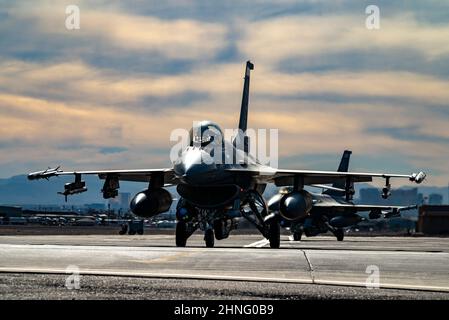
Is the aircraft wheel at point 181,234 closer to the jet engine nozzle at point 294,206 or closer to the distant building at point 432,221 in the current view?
the jet engine nozzle at point 294,206

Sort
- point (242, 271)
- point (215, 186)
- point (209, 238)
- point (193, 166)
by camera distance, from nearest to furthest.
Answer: point (242, 271) → point (193, 166) → point (209, 238) → point (215, 186)

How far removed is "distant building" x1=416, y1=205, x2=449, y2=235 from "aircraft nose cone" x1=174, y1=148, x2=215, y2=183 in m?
101

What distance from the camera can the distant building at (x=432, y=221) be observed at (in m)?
129

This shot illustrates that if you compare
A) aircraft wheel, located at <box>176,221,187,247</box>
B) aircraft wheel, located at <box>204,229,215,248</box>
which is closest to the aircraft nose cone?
aircraft wheel, located at <box>204,229,215,248</box>

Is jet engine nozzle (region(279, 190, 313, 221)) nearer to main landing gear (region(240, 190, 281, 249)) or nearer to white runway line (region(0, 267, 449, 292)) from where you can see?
main landing gear (region(240, 190, 281, 249))

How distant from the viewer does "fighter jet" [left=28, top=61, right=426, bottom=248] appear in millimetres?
33562

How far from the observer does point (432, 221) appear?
131m

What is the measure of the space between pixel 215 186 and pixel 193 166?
2581 millimetres

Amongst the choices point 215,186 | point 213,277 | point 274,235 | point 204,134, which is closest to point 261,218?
point 274,235

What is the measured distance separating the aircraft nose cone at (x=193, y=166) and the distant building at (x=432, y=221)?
100690 mm

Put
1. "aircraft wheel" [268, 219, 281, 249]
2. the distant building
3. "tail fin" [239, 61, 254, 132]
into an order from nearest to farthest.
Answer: "aircraft wheel" [268, 219, 281, 249] → "tail fin" [239, 61, 254, 132] → the distant building

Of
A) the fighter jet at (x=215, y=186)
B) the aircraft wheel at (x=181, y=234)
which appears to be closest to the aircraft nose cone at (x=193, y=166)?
the fighter jet at (x=215, y=186)

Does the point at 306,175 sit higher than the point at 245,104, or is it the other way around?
the point at 245,104

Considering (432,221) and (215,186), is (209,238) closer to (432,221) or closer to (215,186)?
(215,186)
